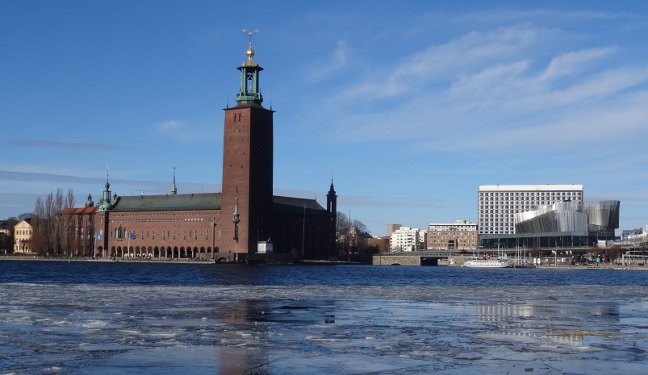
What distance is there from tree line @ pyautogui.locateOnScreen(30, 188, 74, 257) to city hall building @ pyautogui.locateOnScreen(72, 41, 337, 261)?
21.3 ft

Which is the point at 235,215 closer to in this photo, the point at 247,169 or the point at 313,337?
the point at 247,169

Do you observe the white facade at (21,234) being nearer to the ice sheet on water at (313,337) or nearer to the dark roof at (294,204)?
the dark roof at (294,204)

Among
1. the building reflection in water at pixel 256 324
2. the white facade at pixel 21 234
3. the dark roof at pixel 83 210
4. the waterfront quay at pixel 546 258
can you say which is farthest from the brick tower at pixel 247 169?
the building reflection in water at pixel 256 324

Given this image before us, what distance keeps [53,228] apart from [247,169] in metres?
41.3

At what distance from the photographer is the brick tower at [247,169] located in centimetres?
13812

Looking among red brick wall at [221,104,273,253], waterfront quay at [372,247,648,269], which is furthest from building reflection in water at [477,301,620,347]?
waterfront quay at [372,247,648,269]

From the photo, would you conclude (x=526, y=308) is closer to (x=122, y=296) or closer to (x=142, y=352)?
(x=122, y=296)

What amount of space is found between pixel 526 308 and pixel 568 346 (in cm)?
1272

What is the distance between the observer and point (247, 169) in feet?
452

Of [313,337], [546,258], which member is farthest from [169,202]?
[313,337]

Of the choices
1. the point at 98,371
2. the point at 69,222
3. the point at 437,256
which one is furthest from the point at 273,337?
the point at 437,256

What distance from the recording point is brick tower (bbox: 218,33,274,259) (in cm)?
13812

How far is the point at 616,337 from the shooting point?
2092 cm

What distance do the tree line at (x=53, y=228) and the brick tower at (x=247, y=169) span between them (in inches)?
1282
